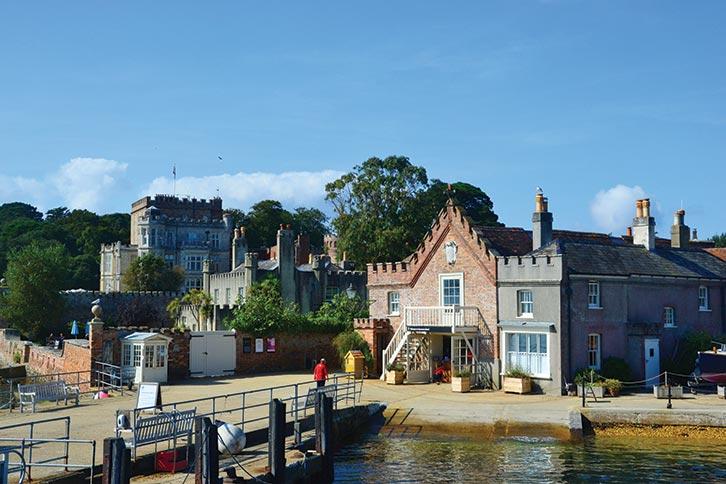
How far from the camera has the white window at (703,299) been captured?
38.6 m

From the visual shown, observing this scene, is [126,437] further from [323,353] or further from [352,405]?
[323,353]

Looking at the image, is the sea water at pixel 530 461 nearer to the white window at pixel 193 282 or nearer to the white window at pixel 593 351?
the white window at pixel 593 351

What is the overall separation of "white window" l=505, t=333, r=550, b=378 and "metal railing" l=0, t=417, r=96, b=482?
18.2m

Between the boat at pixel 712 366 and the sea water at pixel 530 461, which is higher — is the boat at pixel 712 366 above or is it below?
above

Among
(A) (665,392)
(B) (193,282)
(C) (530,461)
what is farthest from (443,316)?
(B) (193,282)

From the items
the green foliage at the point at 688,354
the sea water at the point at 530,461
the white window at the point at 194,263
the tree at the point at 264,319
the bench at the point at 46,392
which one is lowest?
the sea water at the point at 530,461

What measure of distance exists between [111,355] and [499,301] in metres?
16.7

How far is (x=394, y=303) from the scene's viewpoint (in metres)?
40.8

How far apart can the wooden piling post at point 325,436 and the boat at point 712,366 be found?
16.6 metres

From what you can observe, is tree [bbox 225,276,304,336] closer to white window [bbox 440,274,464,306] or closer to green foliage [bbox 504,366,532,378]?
white window [bbox 440,274,464,306]

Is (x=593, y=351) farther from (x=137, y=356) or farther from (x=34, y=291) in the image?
(x=34, y=291)

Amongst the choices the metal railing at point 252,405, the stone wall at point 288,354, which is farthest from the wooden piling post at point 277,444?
the stone wall at point 288,354

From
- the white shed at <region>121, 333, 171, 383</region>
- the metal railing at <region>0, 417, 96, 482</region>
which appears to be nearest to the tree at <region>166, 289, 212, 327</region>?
the white shed at <region>121, 333, 171, 383</region>

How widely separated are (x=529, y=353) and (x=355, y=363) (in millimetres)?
8224
